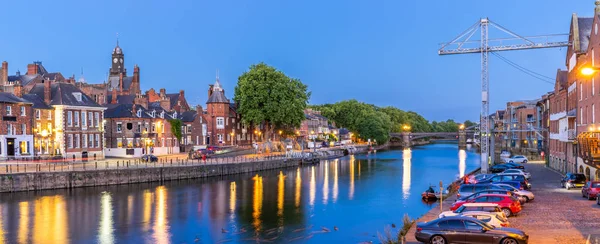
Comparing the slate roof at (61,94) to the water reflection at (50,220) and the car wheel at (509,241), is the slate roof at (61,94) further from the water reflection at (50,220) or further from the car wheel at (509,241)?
the car wheel at (509,241)

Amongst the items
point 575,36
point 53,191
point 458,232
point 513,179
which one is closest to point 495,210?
point 458,232

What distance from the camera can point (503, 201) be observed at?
32906 millimetres

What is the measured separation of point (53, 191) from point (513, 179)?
Result: 141 ft

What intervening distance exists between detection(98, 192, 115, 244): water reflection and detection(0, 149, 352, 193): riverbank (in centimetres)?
670

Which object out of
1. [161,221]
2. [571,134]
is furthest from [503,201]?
[571,134]

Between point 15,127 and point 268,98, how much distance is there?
4739 cm

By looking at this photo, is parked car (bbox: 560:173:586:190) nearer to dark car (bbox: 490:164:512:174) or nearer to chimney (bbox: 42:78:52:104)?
dark car (bbox: 490:164:512:174)

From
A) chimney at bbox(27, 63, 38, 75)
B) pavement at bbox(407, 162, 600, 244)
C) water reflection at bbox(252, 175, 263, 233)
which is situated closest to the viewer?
pavement at bbox(407, 162, 600, 244)

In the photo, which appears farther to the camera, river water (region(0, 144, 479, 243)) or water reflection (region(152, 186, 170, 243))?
river water (region(0, 144, 479, 243))

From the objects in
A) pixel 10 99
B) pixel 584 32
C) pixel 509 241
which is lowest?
pixel 509 241

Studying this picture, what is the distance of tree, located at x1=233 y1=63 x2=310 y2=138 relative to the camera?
10419 cm

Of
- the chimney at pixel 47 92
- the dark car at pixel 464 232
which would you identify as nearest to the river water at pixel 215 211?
the dark car at pixel 464 232

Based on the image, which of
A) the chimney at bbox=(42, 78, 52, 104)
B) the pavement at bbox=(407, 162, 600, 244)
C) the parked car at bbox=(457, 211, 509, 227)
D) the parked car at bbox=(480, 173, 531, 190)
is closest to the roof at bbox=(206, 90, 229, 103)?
the chimney at bbox=(42, 78, 52, 104)

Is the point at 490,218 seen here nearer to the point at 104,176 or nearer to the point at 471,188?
the point at 471,188
